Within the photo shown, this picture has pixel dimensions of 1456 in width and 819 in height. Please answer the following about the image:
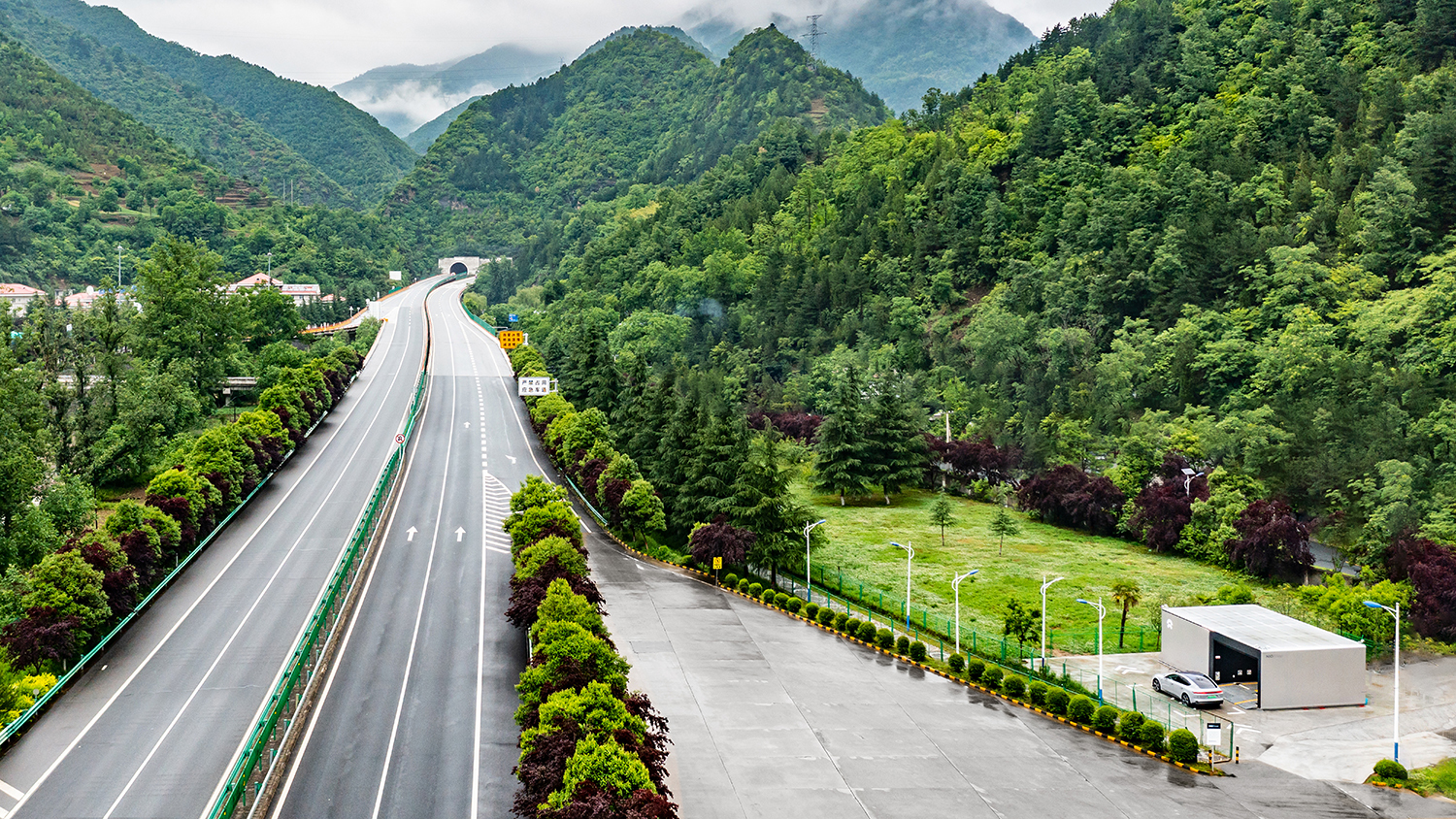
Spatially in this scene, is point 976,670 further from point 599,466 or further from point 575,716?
point 599,466

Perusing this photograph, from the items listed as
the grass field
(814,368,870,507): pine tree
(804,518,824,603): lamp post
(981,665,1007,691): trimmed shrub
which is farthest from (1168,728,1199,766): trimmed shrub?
(814,368,870,507): pine tree

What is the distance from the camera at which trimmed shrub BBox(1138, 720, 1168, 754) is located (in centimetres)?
3506

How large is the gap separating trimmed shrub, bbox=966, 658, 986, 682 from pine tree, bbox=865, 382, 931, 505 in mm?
36157

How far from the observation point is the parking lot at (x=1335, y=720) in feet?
113

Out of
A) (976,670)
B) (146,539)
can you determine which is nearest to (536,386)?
(146,539)

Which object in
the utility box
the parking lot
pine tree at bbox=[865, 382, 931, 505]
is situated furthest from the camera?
pine tree at bbox=[865, 382, 931, 505]

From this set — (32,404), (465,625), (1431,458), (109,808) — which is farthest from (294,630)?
(1431,458)

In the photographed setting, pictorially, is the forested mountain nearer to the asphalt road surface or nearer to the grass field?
the grass field

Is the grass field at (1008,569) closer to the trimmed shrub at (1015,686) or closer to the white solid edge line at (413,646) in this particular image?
the trimmed shrub at (1015,686)

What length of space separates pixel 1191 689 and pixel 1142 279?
65.1 m

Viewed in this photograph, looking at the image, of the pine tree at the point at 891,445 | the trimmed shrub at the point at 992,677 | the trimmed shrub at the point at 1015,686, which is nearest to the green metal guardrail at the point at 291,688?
the trimmed shrub at the point at 992,677

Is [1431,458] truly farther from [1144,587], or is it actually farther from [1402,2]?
[1402,2]

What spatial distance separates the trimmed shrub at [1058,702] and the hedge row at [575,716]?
13485mm

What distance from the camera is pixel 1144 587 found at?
5544 cm
